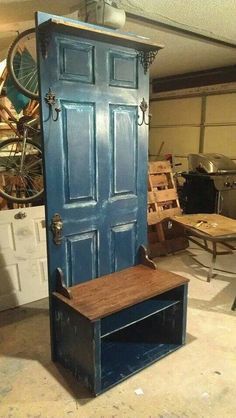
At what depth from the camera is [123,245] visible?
7.89ft

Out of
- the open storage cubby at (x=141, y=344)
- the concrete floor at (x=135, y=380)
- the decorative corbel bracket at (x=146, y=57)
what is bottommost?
the concrete floor at (x=135, y=380)

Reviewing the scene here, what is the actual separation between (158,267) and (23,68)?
250 centimetres

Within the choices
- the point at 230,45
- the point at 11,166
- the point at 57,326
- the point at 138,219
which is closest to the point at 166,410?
the point at 57,326

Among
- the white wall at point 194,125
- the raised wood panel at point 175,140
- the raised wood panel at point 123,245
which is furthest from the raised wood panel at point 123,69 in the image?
the raised wood panel at point 175,140

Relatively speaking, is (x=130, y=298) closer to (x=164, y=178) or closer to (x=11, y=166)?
(x=11, y=166)

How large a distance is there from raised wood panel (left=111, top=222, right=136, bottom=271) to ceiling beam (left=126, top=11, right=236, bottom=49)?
6.69ft

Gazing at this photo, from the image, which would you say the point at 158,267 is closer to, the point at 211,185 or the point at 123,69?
the point at 211,185

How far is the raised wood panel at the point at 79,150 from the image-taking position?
1.98m

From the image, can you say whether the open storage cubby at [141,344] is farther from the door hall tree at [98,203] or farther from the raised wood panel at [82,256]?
the raised wood panel at [82,256]

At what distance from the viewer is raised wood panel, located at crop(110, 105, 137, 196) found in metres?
2.19

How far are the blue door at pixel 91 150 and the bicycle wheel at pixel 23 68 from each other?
89 cm

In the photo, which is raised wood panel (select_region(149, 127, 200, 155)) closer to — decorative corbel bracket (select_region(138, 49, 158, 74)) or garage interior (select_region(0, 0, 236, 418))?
garage interior (select_region(0, 0, 236, 418))

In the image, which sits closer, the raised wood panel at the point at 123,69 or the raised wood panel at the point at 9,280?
the raised wood panel at the point at 123,69

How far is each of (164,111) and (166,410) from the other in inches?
251
